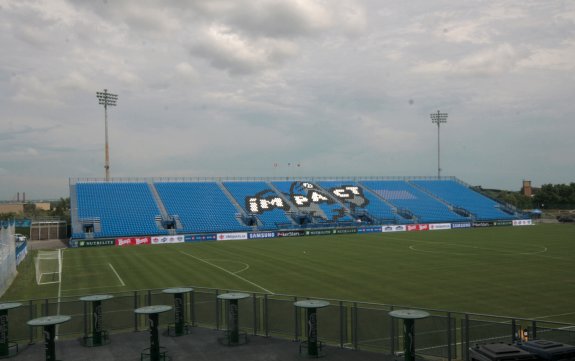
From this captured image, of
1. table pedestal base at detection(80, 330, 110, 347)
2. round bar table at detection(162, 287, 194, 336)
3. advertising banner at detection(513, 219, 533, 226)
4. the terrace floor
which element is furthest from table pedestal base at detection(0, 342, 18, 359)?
advertising banner at detection(513, 219, 533, 226)

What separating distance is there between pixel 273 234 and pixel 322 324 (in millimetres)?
50006

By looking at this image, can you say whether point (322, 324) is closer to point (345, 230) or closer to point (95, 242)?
point (95, 242)

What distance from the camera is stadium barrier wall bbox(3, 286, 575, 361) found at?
44.7ft

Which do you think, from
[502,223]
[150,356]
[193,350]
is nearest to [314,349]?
[193,350]

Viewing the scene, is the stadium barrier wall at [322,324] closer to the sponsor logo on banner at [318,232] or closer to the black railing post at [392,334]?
the black railing post at [392,334]

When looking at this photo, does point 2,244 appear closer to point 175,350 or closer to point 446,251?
point 175,350

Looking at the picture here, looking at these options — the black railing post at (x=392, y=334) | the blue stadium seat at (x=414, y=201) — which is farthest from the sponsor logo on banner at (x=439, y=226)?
the black railing post at (x=392, y=334)

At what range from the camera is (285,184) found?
86.8 m

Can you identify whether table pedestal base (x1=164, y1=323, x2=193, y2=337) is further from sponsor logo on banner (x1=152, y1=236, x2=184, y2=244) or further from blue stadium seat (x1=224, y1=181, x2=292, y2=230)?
blue stadium seat (x1=224, y1=181, x2=292, y2=230)

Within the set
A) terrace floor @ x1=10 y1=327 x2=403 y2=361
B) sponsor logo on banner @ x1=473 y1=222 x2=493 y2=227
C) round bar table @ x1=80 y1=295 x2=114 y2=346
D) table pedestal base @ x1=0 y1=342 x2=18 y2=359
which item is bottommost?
sponsor logo on banner @ x1=473 y1=222 x2=493 y2=227

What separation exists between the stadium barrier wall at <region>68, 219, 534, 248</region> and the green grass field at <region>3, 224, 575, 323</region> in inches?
161

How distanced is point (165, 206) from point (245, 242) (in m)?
18.4

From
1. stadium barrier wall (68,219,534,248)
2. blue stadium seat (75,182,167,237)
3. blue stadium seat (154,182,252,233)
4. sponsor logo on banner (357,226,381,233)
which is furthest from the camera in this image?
sponsor logo on banner (357,226,381,233)

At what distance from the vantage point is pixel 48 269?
36.7 metres
